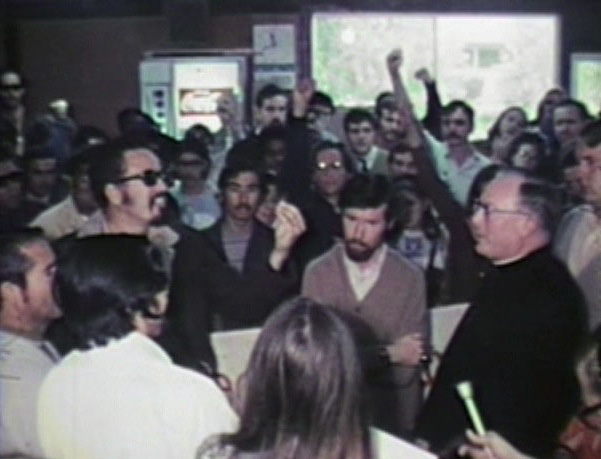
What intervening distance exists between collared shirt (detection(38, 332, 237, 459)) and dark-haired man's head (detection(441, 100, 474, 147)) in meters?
0.57

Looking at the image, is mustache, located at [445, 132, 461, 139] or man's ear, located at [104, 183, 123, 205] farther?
mustache, located at [445, 132, 461, 139]

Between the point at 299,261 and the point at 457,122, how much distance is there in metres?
0.29

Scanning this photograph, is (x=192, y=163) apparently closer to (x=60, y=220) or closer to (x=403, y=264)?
(x=60, y=220)

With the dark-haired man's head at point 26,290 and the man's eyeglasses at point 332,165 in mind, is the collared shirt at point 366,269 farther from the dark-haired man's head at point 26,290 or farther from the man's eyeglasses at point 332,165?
the dark-haired man's head at point 26,290

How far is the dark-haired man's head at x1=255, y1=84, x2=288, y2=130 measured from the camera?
1.48 metres

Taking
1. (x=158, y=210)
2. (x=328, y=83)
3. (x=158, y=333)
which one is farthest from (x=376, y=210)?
(x=158, y=333)

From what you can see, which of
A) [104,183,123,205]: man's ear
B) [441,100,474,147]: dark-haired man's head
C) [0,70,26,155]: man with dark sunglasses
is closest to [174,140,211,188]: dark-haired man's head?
[104,183,123,205]: man's ear

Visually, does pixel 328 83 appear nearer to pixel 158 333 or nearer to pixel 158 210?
pixel 158 210

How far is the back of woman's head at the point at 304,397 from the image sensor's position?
863 mm

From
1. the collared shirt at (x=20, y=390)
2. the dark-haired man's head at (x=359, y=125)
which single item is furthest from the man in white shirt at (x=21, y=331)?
the dark-haired man's head at (x=359, y=125)

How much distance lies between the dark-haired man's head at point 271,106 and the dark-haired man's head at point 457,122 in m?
0.22

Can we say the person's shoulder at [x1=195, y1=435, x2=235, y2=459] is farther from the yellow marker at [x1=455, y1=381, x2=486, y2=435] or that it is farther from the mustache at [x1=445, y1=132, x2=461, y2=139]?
the mustache at [x1=445, y1=132, x2=461, y2=139]

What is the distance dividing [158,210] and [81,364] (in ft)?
1.13

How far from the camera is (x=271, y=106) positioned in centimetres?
150
